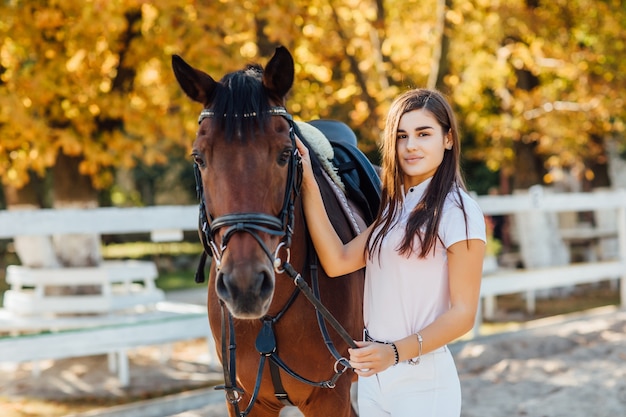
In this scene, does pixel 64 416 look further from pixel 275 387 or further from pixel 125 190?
pixel 125 190

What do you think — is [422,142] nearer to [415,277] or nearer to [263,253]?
[415,277]

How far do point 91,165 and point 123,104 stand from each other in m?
0.74

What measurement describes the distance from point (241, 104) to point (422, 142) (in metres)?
0.58

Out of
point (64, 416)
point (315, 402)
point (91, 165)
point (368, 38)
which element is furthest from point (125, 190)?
point (315, 402)

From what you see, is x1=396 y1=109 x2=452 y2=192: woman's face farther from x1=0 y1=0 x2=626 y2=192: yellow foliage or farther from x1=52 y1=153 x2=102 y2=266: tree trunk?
x1=52 y1=153 x2=102 y2=266: tree trunk

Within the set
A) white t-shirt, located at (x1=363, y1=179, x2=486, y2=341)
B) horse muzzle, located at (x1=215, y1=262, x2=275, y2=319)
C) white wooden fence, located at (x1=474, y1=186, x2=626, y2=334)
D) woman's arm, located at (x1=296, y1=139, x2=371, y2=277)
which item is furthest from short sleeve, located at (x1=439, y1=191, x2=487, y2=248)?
white wooden fence, located at (x1=474, y1=186, x2=626, y2=334)

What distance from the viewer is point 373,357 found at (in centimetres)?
206

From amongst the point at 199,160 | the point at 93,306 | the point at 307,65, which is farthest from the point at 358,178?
the point at 307,65

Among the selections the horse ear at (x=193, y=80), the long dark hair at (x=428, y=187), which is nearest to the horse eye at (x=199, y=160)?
the horse ear at (x=193, y=80)

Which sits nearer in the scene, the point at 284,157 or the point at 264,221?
the point at 264,221

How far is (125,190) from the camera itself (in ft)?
72.0

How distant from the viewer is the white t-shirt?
85.8 inches

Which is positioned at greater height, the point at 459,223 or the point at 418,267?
the point at 459,223

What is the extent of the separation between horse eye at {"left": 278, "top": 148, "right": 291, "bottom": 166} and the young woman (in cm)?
19
